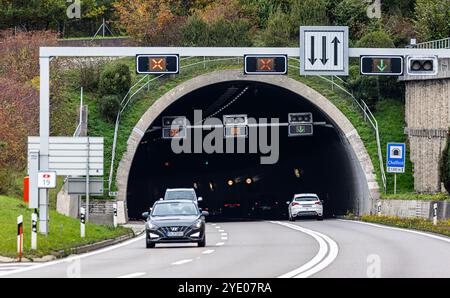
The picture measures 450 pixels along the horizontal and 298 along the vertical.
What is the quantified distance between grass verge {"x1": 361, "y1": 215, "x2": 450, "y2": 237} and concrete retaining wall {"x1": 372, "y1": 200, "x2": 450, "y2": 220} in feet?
2.57

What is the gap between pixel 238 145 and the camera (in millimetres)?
84750

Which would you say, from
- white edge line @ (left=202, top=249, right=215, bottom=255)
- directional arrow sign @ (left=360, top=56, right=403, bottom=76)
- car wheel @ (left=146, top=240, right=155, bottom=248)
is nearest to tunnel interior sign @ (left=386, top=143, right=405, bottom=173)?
directional arrow sign @ (left=360, top=56, right=403, bottom=76)

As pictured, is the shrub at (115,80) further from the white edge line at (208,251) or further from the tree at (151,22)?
the white edge line at (208,251)

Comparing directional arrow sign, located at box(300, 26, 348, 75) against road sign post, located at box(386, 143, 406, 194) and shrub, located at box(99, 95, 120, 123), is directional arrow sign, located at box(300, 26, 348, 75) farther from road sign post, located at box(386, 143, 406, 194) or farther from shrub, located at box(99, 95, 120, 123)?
shrub, located at box(99, 95, 120, 123)

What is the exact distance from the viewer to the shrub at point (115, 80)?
66.3 m

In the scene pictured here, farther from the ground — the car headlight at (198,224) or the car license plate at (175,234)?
the car headlight at (198,224)

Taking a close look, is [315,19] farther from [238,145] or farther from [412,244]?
[412,244]

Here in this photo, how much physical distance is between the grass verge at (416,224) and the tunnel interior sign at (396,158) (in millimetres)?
2475

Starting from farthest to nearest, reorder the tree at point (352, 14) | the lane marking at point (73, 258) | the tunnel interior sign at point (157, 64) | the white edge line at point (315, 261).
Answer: the tree at point (352, 14) → the tunnel interior sign at point (157, 64) → the lane marking at point (73, 258) → the white edge line at point (315, 261)

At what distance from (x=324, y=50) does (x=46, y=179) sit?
9.89 m

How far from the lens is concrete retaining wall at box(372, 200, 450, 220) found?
165 ft

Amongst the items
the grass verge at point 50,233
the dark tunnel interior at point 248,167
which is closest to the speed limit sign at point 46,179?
the grass verge at point 50,233

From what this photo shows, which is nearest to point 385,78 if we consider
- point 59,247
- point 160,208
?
point 160,208
